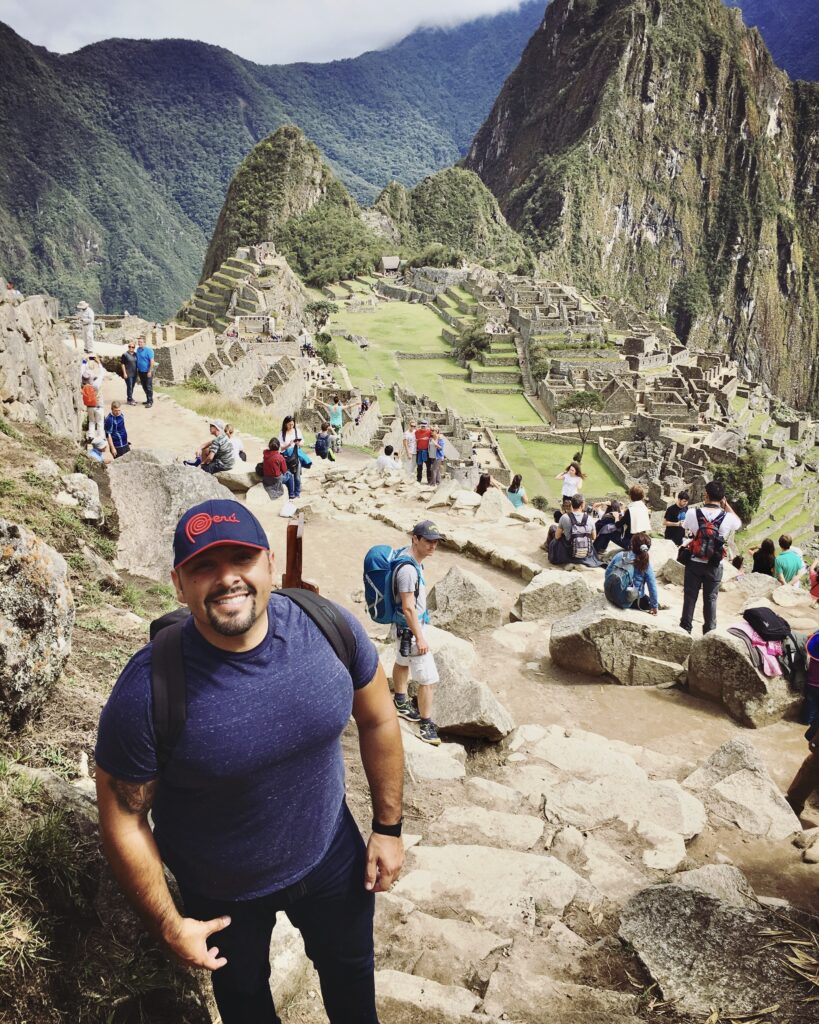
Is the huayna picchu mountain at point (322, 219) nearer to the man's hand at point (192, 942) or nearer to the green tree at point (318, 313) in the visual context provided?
the green tree at point (318, 313)

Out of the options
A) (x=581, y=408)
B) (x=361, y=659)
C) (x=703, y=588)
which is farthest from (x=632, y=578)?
(x=581, y=408)

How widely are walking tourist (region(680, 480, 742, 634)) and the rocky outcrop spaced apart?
661cm

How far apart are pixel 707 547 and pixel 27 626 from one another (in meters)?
5.27

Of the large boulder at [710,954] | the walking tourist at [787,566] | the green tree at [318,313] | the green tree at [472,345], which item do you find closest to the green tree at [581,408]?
the green tree at [472,345]

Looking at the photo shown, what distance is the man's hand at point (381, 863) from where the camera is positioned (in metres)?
2.18

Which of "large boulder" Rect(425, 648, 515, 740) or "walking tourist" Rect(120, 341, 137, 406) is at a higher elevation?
"walking tourist" Rect(120, 341, 137, 406)

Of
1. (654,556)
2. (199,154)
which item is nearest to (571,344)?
(654,556)

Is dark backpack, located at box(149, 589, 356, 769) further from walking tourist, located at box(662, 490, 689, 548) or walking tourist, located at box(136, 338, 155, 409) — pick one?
walking tourist, located at box(136, 338, 155, 409)

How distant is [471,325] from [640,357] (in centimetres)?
1173

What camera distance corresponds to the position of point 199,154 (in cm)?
14388

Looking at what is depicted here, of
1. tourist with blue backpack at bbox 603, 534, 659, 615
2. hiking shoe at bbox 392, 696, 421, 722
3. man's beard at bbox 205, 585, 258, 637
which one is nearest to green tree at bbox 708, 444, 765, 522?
tourist with blue backpack at bbox 603, 534, 659, 615

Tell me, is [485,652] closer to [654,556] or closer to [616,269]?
[654,556]

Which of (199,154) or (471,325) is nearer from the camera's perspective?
(471,325)

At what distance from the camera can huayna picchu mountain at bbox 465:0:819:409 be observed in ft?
485
